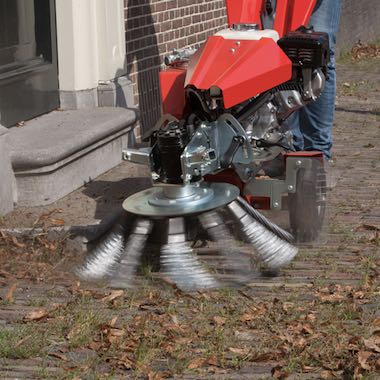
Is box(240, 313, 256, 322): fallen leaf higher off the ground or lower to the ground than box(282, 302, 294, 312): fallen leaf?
higher

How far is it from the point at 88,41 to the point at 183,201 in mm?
3223

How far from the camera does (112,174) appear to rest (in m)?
7.89

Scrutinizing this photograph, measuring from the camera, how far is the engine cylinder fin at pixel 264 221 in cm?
551

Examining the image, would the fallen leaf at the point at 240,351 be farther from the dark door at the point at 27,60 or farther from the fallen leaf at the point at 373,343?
the dark door at the point at 27,60

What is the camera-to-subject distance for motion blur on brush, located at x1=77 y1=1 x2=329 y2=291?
5359mm

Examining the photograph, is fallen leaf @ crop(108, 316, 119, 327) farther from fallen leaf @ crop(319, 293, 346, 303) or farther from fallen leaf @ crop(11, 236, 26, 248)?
fallen leaf @ crop(11, 236, 26, 248)

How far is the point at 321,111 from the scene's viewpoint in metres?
7.45

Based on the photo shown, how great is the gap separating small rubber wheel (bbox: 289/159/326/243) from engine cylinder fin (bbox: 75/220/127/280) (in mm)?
951

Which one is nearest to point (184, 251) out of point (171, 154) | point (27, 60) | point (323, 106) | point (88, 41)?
point (171, 154)

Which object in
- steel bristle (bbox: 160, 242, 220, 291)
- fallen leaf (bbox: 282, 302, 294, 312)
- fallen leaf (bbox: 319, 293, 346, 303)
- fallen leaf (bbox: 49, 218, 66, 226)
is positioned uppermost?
steel bristle (bbox: 160, 242, 220, 291)

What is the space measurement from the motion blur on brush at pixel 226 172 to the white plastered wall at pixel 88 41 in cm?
210

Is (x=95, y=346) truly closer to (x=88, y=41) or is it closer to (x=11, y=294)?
(x=11, y=294)

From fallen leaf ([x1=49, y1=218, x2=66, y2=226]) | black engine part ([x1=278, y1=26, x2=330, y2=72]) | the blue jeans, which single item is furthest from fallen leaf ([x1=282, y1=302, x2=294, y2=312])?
the blue jeans

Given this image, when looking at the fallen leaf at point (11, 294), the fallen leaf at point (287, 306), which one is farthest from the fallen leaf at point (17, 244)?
the fallen leaf at point (287, 306)
